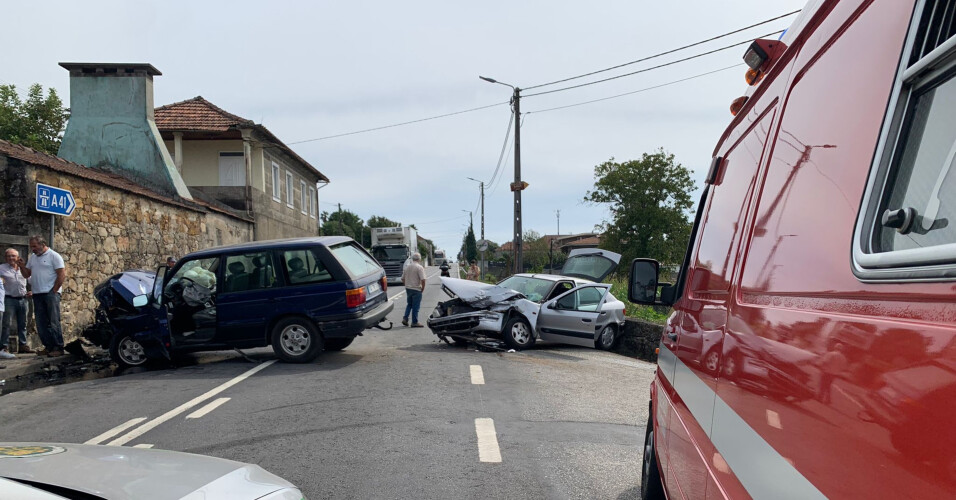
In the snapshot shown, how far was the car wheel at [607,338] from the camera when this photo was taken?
12.7 metres

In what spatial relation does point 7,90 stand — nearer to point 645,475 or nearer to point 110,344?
point 110,344

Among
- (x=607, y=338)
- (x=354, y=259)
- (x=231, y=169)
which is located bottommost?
(x=607, y=338)

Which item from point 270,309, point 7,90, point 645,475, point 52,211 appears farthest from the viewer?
point 7,90

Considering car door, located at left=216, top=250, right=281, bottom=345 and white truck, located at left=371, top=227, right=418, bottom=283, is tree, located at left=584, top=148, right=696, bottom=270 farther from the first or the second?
car door, located at left=216, top=250, right=281, bottom=345

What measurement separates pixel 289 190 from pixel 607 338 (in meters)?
21.7

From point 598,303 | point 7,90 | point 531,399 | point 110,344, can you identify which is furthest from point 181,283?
point 7,90

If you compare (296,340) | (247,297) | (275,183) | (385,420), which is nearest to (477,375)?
(385,420)

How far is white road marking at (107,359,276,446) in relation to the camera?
5.49 meters

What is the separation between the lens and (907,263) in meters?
0.99

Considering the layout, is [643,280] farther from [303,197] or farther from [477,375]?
[303,197]

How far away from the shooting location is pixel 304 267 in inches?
377

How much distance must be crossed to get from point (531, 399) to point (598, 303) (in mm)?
5822

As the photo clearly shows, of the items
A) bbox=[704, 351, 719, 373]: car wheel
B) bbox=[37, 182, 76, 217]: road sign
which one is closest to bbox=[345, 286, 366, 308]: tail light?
bbox=[37, 182, 76, 217]: road sign

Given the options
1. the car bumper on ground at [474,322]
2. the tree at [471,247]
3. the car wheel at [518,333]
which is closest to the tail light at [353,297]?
the car bumper on ground at [474,322]
